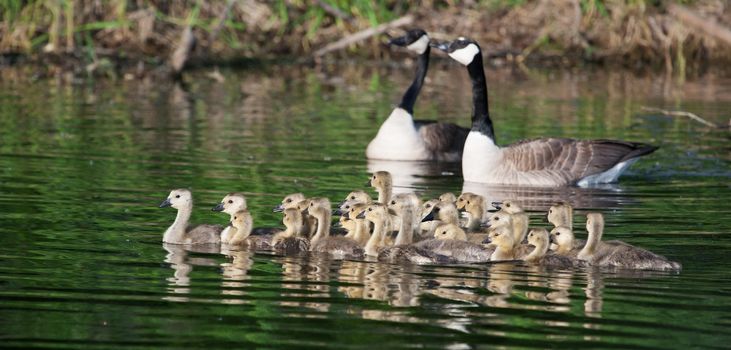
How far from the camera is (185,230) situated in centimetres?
1291

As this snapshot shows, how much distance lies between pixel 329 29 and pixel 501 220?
947 inches

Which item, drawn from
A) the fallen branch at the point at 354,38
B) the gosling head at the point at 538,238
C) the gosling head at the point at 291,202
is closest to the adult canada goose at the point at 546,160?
the gosling head at the point at 291,202

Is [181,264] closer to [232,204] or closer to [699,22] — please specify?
[232,204]

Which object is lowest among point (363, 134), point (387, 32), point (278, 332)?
point (278, 332)

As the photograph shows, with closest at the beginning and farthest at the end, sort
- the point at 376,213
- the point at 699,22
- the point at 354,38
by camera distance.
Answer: the point at 376,213
the point at 699,22
the point at 354,38

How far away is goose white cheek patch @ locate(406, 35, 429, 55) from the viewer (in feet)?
71.3

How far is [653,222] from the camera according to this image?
1420 centimetres

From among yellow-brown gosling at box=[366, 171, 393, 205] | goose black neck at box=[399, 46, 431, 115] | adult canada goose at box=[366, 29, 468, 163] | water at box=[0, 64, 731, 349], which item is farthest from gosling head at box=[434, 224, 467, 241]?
goose black neck at box=[399, 46, 431, 115]

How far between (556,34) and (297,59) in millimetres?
6486

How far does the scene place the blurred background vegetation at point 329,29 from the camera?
3309 cm

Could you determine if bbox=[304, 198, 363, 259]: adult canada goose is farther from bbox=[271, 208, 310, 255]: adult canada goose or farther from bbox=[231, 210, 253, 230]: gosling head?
bbox=[231, 210, 253, 230]: gosling head

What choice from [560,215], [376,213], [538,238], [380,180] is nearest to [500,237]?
[538,238]

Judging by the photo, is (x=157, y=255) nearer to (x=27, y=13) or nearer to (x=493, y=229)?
(x=493, y=229)

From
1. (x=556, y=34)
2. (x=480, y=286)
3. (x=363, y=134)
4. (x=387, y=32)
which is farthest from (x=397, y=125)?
(x=556, y=34)
